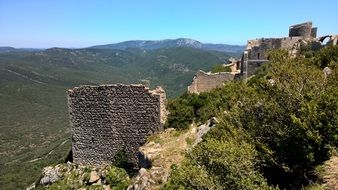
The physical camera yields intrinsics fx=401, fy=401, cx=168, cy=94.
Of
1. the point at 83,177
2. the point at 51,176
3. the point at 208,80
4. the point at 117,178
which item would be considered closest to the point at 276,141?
the point at 117,178

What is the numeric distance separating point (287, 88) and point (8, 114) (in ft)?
442

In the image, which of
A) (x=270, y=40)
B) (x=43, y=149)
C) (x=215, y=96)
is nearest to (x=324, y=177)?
(x=215, y=96)

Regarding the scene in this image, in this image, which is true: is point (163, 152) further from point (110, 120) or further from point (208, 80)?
point (208, 80)

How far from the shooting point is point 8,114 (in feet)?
436

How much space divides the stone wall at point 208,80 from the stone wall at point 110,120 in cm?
957

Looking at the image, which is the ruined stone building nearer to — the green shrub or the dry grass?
the dry grass

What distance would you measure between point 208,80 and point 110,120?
34.3 feet

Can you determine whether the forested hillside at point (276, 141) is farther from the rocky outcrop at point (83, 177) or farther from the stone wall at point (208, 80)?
the stone wall at point (208, 80)

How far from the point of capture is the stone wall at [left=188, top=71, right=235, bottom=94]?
26.4 m

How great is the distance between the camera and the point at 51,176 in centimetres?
1869

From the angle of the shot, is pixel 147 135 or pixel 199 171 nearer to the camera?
pixel 199 171

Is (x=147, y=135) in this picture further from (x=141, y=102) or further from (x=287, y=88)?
(x=287, y=88)

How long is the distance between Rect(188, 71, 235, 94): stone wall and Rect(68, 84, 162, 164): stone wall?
9.57 metres

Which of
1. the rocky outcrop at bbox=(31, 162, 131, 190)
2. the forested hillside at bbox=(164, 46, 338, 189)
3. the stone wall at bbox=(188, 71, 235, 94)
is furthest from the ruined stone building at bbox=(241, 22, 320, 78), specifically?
the forested hillside at bbox=(164, 46, 338, 189)
